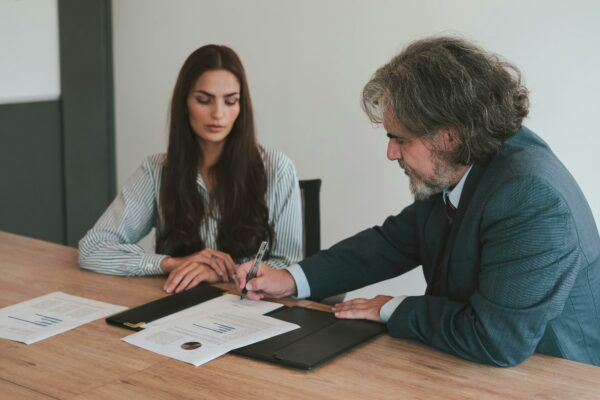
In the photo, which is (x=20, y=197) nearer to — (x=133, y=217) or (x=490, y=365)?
(x=133, y=217)

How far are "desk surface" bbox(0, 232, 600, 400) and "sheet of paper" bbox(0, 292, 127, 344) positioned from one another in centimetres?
4

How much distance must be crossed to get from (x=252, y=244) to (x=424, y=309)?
3.30ft

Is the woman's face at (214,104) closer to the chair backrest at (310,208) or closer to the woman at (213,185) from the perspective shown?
the woman at (213,185)

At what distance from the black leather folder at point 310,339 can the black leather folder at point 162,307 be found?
23 cm

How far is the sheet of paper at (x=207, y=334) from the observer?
1655 millimetres

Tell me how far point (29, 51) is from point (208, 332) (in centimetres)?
286

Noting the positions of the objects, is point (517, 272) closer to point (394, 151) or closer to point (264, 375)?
point (394, 151)

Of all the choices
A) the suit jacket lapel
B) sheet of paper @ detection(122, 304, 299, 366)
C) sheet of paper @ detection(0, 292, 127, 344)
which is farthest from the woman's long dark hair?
the suit jacket lapel

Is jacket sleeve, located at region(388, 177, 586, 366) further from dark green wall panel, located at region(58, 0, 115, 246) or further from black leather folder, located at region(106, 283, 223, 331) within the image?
dark green wall panel, located at region(58, 0, 115, 246)

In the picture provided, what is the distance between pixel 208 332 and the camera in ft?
5.79

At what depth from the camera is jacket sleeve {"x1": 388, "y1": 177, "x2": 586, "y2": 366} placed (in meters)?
1.56

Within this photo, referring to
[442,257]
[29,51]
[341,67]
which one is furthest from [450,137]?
[29,51]

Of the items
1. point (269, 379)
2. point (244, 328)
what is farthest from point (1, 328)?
point (269, 379)

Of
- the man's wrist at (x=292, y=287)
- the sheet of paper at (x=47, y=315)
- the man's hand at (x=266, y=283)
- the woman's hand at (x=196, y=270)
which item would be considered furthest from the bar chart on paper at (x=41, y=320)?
the man's wrist at (x=292, y=287)
